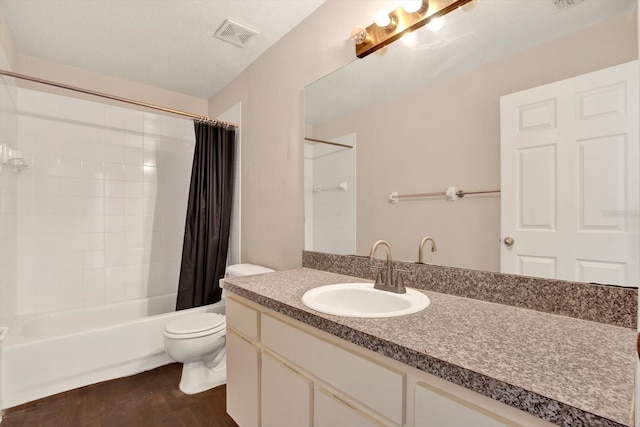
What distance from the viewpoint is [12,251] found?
2.12m

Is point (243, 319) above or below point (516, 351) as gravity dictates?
below

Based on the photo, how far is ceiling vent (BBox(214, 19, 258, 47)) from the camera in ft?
6.44

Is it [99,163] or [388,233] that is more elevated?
[99,163]

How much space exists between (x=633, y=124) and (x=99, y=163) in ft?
10.7

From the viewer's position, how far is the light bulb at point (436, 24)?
1270mm

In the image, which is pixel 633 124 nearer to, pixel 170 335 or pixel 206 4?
pixel 206 4

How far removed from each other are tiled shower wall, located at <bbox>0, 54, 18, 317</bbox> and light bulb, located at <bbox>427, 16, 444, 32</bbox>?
2446 millimetres

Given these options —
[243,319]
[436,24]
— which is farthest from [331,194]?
[436,24]

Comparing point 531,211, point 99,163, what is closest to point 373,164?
point 531,211

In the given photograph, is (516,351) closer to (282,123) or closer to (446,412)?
(446,412)

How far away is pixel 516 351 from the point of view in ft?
2.20

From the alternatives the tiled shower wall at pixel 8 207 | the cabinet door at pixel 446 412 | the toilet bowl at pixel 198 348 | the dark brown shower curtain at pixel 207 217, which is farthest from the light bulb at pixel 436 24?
the tiled shower wall at pixel 8 207

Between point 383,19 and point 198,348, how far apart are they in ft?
6.87

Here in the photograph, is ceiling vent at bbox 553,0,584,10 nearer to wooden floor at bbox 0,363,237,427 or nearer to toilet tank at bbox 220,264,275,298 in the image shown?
toilet tank at bbox 220,264,275,298
